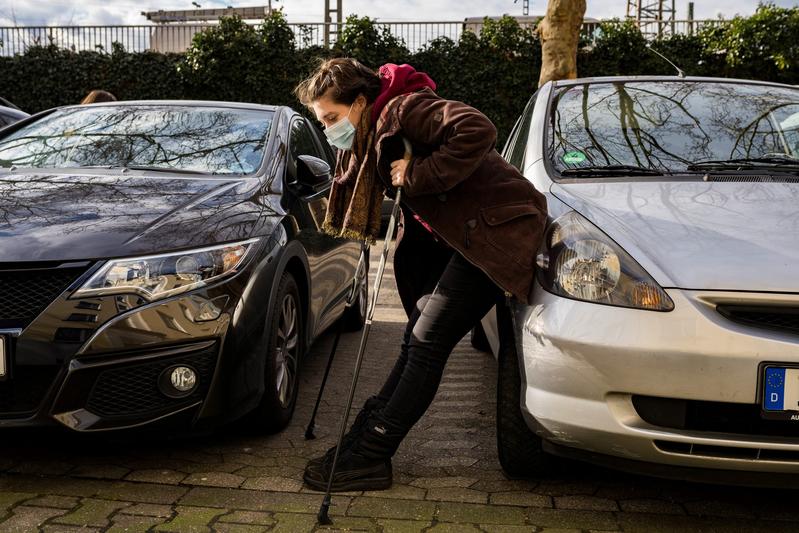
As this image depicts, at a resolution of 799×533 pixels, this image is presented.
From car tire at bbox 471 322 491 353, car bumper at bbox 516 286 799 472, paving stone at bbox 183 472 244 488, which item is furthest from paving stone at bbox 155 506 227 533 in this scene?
car tire at bbox 471 322 491 353

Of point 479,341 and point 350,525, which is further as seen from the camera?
point 479,341

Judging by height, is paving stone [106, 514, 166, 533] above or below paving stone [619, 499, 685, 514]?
above

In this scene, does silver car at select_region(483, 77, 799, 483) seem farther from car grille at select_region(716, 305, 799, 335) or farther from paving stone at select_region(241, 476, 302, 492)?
paving stone at select_region(241, 476, 302, 492)

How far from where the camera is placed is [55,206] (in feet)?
11.3

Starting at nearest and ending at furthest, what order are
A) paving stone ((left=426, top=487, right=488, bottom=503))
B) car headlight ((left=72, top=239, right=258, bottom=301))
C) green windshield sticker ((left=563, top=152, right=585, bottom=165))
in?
car headlight ((left=72, top=239, right=258, bottom=301)) → paving stone ((left=426, top=487, right=488, bottom=503)) → green windshield sticker ((left=563, top=152, right=585, bottom=165))

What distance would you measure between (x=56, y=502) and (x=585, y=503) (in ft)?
6.12

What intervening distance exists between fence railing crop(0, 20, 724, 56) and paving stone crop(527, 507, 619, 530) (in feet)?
48.3

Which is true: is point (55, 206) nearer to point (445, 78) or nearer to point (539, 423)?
point (539, 423)

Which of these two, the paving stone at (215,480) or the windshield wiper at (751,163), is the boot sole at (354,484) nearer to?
the paving stone at (215,480)

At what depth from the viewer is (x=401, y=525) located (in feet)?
9.62

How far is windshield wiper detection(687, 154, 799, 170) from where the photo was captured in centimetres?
360

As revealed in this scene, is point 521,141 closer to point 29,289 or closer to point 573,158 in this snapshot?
point 573,158

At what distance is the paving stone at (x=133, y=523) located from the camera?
112 inches

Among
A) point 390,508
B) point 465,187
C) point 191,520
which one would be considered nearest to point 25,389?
point 191,520
